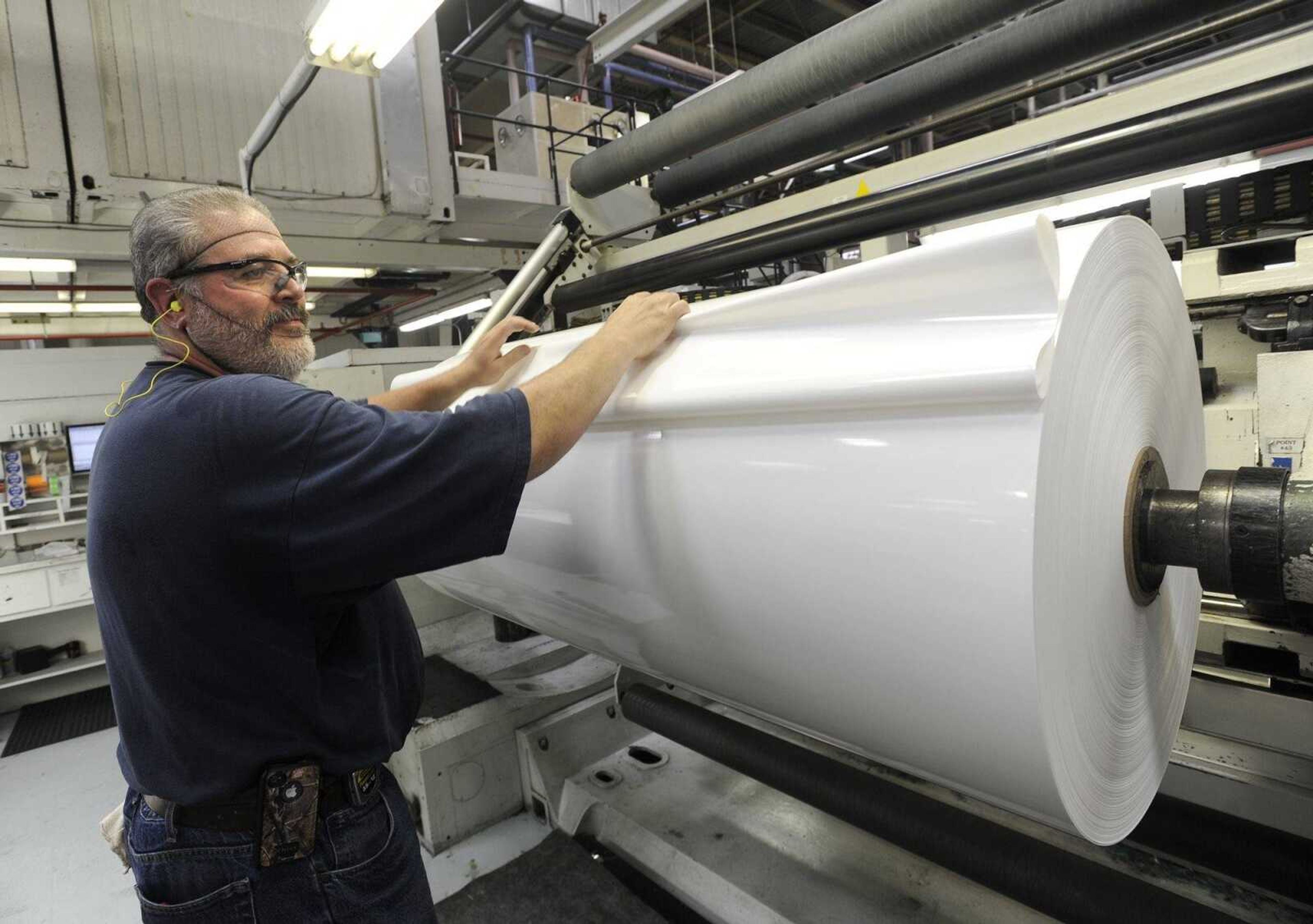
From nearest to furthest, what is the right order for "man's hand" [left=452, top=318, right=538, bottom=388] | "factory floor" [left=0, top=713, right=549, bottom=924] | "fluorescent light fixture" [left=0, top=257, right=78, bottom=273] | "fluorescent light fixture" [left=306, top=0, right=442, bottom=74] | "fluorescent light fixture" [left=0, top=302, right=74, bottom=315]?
"man's hand" [left=452, top=318, right=538, bottom=388]
"fluorescent light fixture" [left=306, top=0, right=442, bottom=74]
"factory floor" [left=0, top=713, right=549, bottom=924]
"fluorescent light fixture" [left=0, top=257, right=78, bottom=273]
"fluorescent light fixture" [left=0, top=302, right=74, bottom=315]

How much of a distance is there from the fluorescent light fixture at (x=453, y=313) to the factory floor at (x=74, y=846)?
2519 mm

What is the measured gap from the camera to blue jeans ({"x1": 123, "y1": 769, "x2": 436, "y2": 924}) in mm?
920

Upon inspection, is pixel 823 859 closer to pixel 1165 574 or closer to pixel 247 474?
pixel 1165 574

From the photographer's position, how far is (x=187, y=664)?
0.86m

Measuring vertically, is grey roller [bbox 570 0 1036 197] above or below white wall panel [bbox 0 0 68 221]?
below

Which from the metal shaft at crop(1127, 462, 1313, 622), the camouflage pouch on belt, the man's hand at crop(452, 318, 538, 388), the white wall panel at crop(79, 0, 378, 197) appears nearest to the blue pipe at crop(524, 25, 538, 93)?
the white wall panel at crop(79, 0, 378, 197)

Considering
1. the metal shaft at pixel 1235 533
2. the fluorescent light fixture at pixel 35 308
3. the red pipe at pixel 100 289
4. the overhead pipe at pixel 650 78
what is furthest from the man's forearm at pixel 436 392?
the overhead pipe at pixel 650 78

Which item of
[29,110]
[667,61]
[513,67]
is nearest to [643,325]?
[29,110]

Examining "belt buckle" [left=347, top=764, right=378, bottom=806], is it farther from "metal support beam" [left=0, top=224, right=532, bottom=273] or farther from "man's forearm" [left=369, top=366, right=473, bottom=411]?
"metal support beam" [left=0, top=224, right=532, bottom=273]

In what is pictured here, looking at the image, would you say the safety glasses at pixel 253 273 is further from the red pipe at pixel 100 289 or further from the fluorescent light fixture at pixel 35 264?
the red pipe at pixel 100 289

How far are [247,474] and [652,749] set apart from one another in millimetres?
1528

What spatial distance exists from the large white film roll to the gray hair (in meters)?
0.54

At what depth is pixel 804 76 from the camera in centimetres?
117

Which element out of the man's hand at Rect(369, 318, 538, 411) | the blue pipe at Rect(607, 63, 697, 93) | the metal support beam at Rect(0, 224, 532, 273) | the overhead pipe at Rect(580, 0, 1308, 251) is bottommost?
the man's hand at Rect(369, 318, 538, 411)
